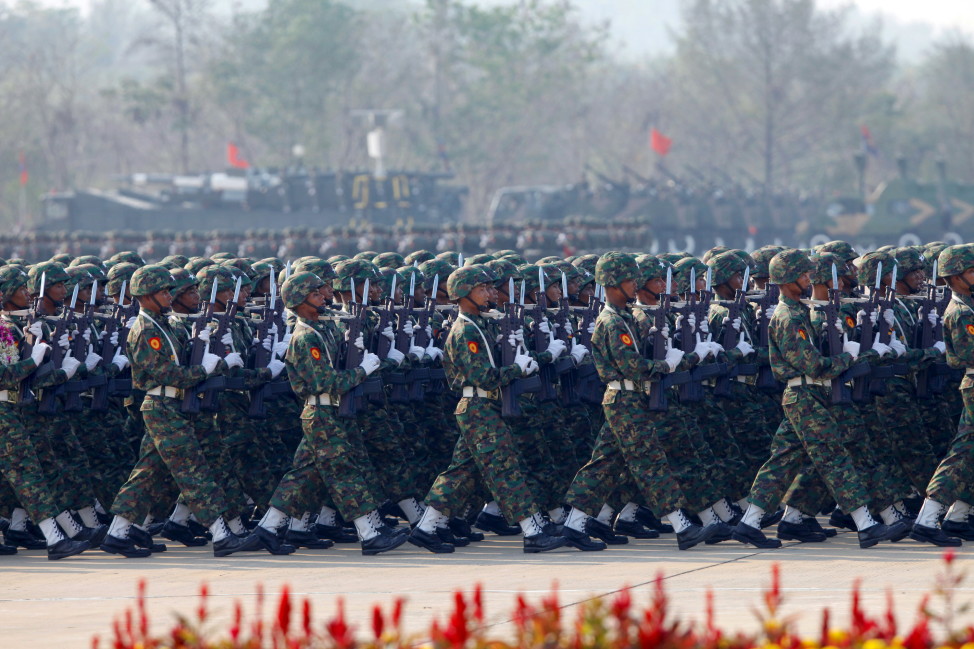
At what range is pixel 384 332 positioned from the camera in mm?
9906

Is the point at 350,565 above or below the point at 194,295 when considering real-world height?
below

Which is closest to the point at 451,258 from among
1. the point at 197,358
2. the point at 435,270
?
the point at 435,270

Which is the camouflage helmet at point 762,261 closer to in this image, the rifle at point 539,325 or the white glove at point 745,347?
the white glove at point 745,347

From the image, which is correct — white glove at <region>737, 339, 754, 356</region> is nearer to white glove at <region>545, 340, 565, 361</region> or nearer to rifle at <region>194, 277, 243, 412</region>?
white glove at <region>545, 340, 565, 361</region>

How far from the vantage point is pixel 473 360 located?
879 cm

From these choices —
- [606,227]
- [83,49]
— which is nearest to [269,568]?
[606,227]

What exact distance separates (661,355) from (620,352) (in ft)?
1.05

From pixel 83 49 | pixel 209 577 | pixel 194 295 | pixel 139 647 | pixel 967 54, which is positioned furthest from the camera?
pixel 83 49

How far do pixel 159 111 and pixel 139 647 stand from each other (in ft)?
172

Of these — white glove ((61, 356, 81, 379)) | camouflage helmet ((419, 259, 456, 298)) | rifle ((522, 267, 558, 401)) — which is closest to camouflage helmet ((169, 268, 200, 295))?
white glove ((61, 356, 81, 379))

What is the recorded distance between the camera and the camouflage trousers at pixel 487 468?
8773mm

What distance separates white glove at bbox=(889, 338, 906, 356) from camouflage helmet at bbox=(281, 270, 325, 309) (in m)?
3.20

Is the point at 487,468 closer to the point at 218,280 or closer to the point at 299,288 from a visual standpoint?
the point at 299,288

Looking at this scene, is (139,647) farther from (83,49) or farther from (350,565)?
(83,49)
